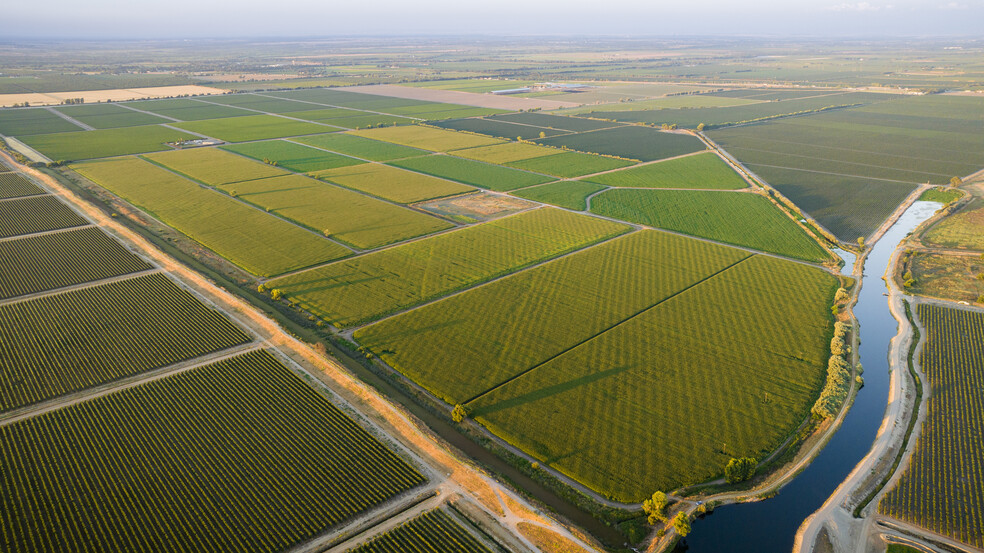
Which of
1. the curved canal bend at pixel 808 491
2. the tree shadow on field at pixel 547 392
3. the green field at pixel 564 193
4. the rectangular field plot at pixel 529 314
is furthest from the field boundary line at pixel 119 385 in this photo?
the green field at pixel 564 193

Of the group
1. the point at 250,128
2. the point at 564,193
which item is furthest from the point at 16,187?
the point at 564,193

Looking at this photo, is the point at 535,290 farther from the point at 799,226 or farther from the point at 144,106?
the point at 144,106

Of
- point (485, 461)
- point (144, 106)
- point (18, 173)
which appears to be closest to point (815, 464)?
point (485, 461)

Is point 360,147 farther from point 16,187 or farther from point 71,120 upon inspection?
point 71,120

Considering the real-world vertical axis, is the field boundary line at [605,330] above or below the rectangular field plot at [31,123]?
below

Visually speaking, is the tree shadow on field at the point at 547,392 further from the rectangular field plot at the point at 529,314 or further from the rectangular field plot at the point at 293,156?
the rectangular field plot at the point at 293,156

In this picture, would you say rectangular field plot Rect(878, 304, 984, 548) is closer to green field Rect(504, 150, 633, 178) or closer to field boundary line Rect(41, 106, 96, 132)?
green field Rect(504, 150, 633, 178)
